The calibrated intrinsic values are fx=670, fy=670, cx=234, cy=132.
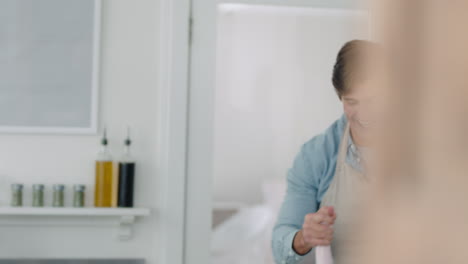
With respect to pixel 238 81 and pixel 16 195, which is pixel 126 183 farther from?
pixel 238 81

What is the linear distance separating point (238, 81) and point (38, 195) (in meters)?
0.72

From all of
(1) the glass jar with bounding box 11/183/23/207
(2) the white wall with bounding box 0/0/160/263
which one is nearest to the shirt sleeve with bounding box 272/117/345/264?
(2) the white wall with bounding box 0/0/160/263

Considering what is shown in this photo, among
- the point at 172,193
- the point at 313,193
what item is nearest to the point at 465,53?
the point at 313,193

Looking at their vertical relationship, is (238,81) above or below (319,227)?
above

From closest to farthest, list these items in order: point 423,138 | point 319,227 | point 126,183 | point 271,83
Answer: point 423,138 → point 319,227 → point 126,183 → point 271,83

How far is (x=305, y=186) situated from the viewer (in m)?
1.85

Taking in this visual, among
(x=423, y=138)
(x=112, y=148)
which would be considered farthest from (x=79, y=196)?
(x=423, y=138)

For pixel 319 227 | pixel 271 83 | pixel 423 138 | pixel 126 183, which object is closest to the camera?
pixel 423 138

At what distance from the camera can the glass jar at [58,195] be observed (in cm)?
185

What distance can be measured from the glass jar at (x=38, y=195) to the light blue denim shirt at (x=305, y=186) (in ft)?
2.16

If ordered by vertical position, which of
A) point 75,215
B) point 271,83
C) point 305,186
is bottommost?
point 75,215

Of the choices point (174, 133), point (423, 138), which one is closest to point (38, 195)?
point (174, 133)

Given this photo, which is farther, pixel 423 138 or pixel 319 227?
pixel 319 227

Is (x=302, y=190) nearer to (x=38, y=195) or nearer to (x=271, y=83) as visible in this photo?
(x=271, y=83)
